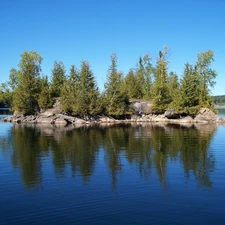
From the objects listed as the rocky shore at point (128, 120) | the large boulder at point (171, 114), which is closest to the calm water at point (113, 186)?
the rocky shore at point (128, 120)

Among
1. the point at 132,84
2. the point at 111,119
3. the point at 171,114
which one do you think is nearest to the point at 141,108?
the point at 171,114

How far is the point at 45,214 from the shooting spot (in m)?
14.3

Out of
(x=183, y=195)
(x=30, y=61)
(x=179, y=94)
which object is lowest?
(x=183, y=195)

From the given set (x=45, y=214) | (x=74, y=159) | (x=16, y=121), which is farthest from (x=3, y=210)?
(x=16, y=121)

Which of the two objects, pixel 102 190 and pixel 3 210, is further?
pixel 102 190

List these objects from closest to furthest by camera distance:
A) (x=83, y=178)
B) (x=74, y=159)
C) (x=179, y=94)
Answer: (x=83, y=178) < (x=74, y=159) < (x=179, y=94)

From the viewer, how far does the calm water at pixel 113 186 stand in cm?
1402

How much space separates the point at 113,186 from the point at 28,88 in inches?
2844

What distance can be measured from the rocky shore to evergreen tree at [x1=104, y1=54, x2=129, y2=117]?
340 centimetres

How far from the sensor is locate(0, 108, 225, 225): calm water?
46.0 feet

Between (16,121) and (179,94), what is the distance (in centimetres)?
4806

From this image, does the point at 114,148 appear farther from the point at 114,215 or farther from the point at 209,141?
the point at 114,215

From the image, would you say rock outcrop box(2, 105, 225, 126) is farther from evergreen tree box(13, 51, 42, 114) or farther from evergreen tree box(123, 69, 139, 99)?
evergreen tree box(123, 69, 139, 99)

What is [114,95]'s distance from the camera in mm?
85625
